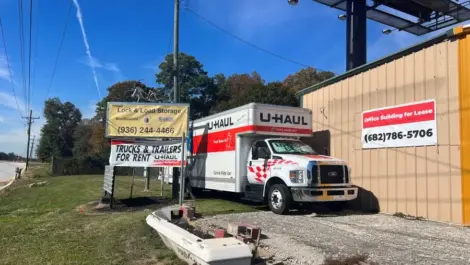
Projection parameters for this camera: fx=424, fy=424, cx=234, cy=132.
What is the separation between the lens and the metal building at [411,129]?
10.2m

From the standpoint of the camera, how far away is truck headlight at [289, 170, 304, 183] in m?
11.2

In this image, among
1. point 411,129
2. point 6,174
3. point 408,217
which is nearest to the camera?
point 408,217

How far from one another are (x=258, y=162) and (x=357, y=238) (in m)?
5.09

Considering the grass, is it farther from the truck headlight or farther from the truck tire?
the truck headlight

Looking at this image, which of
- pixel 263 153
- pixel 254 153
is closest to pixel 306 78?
pixel 254 153

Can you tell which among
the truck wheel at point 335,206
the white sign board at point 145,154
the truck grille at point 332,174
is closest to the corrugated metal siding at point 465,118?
the truck grille at point 332,174

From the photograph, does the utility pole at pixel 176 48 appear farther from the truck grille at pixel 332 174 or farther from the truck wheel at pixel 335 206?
the truck grille at pixel 332 174

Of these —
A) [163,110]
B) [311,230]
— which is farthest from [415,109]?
[163,110]

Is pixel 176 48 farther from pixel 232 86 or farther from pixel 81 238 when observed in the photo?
pixel 232 86

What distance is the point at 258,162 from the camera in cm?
1280

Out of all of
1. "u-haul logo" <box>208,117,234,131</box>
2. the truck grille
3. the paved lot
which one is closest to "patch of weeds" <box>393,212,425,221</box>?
the truck grille

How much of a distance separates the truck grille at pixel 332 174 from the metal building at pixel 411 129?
150cm

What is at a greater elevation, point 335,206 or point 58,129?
point 58,129

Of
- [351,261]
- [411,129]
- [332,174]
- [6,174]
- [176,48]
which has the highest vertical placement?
[176,48]
